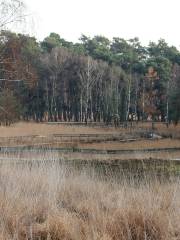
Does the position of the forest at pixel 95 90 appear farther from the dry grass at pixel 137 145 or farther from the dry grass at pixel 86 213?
the dry grass at pixel 86 213

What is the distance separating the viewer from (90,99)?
7731 centimetres

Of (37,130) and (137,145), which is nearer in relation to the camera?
(137,145)

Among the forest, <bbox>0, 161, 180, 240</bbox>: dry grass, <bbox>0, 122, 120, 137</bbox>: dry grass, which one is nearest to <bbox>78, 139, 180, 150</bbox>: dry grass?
<bbox>0, 122, 120, 137</bbox>: dry grass

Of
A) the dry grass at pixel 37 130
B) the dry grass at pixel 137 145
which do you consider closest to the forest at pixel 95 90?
the dry grass at pixel 37 130

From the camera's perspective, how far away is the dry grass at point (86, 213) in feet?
17.1

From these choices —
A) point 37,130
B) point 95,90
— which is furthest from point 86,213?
point 95,90

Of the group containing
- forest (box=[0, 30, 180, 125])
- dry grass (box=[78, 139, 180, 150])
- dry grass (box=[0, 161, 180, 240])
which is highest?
forest (box=[0, 30, 180, 125])

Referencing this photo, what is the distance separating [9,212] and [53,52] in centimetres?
7395

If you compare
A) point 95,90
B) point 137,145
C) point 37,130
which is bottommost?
point 137,145

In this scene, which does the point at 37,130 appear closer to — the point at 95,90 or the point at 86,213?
the point at 95,90

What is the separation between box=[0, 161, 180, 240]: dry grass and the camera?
5219mm

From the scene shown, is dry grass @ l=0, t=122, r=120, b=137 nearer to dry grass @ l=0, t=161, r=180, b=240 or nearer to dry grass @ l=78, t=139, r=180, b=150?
dry grass @ l=78, t=139, r=180, b=150

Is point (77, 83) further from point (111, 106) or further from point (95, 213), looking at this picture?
point (95, 213)

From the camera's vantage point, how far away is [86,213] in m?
6.09
